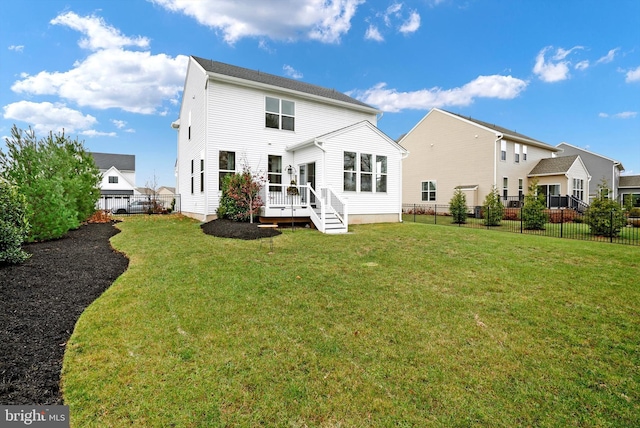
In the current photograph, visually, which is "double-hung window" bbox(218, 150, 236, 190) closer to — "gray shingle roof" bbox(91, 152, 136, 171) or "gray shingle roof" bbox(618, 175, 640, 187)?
"gray shingle roof" bbox(91, 152, 136, 171)

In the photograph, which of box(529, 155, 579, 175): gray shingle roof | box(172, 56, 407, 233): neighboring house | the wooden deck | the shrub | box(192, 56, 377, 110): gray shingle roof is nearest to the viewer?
the shrub

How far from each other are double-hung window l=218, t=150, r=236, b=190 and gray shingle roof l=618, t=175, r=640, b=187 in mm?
47249

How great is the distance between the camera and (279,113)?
15008 millimetres

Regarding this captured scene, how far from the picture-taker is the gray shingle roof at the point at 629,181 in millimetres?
35938

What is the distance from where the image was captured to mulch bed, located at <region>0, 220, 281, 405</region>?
2.60 metres

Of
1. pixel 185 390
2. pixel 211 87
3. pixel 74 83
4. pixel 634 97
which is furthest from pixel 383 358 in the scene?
pixel 634 97

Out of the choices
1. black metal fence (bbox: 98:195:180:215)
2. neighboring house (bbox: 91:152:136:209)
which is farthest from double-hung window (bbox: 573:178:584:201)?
neighboring house (bbox: 91:152:136:209)

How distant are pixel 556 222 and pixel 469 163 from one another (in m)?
7.23

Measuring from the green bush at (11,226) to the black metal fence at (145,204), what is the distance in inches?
526

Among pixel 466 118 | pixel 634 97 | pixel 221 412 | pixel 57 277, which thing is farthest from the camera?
pixel 466 118

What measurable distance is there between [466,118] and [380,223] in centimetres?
1642

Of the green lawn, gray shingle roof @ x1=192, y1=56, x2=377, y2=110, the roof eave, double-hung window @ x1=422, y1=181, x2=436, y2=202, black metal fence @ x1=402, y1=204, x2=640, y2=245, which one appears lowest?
the green lawn

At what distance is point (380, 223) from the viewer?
14406 mm

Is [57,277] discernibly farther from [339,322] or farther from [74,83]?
[74,83]
